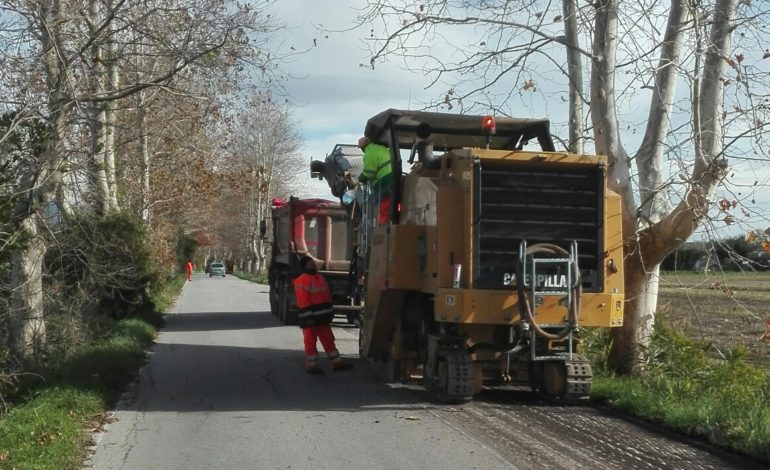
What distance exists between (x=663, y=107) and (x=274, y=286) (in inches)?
614

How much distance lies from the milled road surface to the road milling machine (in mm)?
490

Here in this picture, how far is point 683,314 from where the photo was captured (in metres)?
14.6

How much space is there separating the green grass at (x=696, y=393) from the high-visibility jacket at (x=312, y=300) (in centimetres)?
369

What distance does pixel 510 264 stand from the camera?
10203mm

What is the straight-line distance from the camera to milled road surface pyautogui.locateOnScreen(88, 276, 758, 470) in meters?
8.04

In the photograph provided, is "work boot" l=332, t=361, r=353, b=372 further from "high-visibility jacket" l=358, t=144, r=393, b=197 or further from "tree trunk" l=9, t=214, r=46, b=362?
"tree trunk" l=9, t=214, r=46, b=362

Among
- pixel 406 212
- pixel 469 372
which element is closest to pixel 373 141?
pixel 406 212

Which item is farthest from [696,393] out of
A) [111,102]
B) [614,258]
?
[111,102]

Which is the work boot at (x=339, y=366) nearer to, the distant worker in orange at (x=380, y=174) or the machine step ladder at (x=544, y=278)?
the distant worker in orange at (x=380, y=174)

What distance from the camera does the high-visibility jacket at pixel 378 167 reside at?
12172 millimetres

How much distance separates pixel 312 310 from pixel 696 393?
5.32 metres

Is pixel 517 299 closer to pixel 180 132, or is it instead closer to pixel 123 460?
pixel 123 460

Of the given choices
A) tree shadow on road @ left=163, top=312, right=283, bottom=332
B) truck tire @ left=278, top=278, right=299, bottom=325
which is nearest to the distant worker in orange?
truck tire @ left=278, top=278, right=299, bottom=325

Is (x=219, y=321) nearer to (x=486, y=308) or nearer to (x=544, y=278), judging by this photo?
(x=486, y=308)
